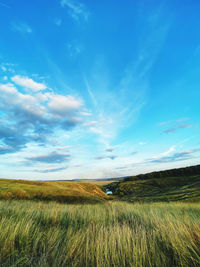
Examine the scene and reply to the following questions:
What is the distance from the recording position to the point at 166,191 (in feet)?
193

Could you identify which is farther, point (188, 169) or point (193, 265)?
point (188, 169)

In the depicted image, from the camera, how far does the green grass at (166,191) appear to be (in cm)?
3744

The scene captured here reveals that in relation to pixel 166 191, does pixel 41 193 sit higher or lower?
higher

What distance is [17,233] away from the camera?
11.7 feet

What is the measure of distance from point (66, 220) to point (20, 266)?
A: 126 inches

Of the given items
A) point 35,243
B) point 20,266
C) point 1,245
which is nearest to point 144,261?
point 20,266

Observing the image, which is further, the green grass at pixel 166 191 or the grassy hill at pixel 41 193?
the green grass at pixel 166 191

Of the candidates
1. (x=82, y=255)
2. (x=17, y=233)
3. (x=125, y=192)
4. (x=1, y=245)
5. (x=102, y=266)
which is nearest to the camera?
(x=102, y=266)

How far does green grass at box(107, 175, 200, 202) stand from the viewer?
123ft

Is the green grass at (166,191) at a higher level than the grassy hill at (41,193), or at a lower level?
lower

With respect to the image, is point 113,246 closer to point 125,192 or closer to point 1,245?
point 1,245

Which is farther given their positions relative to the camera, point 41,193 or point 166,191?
point 166,191

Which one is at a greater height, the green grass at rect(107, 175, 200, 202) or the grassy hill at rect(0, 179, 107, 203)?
the grassy hill at rect(0, 179, 107, 203)

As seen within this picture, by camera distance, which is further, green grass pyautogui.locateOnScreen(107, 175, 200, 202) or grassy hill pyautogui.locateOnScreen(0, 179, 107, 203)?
green grass pyautogui.locateOnScreen(107, 175, 200, 202)
